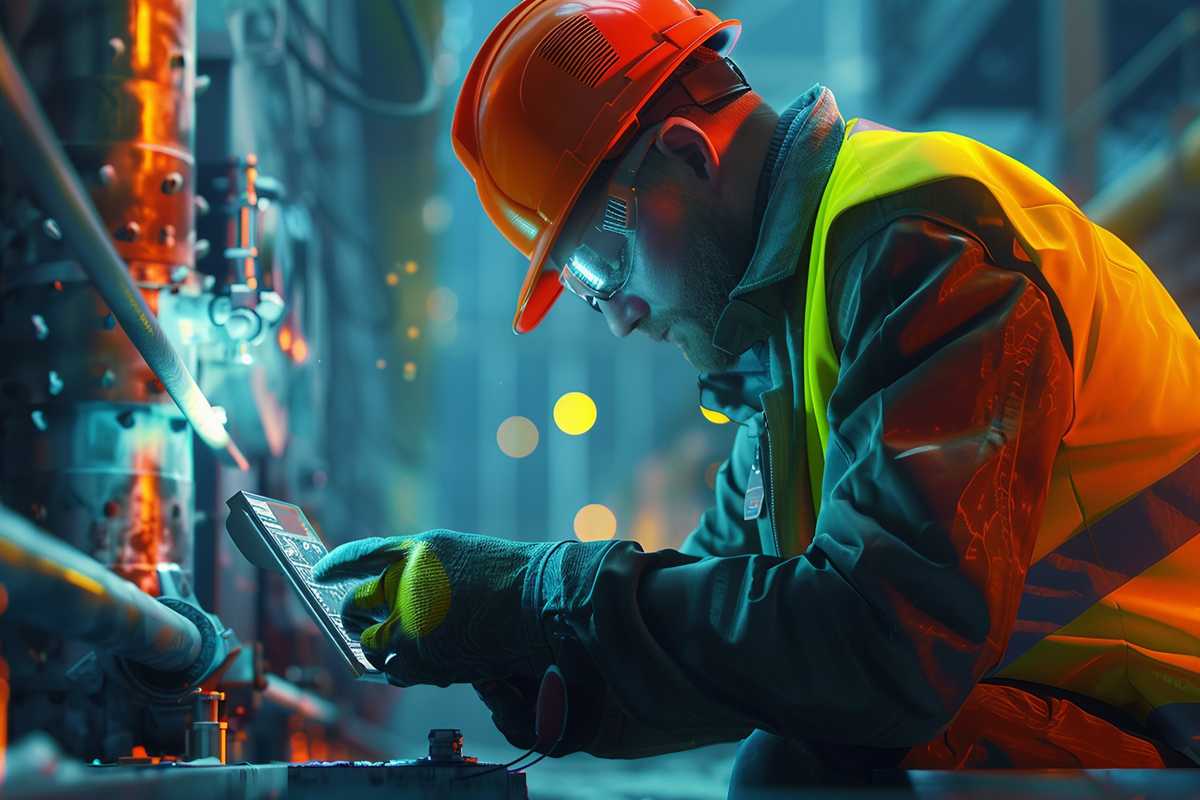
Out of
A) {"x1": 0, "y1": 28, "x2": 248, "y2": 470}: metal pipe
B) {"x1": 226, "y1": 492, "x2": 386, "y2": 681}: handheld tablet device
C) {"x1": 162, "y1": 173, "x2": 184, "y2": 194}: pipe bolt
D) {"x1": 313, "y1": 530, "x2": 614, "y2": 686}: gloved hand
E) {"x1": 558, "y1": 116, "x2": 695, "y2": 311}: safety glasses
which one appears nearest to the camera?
{"x1": 0, "y1": 28, "x2": 248, "y2": 470}: metal pipe

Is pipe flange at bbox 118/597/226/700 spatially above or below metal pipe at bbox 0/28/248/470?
below

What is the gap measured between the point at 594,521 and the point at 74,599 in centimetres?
1305

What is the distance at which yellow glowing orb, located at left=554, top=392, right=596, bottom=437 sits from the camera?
13.9 metres

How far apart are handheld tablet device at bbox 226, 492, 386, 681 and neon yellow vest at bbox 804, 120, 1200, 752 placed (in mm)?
620

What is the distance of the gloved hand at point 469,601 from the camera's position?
1346mm

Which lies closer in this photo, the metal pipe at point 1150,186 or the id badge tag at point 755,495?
the id badge tag at point 755,495

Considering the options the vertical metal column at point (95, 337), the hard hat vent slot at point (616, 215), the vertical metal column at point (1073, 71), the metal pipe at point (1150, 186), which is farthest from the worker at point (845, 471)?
the vertical metal column at point (1073, 71)

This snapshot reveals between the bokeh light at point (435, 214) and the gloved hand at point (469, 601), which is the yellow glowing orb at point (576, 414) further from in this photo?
the gloved hand at point (469, 601)

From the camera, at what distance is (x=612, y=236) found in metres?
1.76

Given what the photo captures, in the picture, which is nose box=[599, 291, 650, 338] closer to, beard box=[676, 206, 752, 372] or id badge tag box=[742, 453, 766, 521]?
beard box=[676, 206, 752, 372]

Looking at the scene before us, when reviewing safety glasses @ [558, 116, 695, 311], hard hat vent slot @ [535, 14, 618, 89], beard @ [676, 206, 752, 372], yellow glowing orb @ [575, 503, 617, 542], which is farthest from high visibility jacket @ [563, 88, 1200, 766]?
yellow glowing orb @ [575, 503, 617, 542]

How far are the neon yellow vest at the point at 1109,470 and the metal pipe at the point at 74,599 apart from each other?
0.77 meters

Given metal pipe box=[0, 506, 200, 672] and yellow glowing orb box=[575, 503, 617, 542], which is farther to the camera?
yellow glowing orb box=[575, 503, 617, 542]

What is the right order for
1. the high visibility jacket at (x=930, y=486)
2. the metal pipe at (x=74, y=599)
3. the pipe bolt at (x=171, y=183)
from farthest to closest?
the pipe bolt at (x=171, y=183), the high visibility jacket at (x=930, y=486), the metal pipe at (x=74, y=599)
